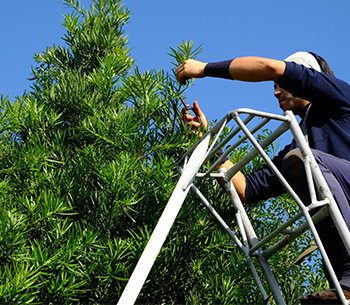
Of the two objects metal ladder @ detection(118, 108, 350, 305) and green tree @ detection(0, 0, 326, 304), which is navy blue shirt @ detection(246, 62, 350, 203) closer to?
metal ladder @ detection(118, 108, 350, 305)

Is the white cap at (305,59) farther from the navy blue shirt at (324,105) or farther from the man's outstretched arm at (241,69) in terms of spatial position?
the man's outstretched arm at (241,69)

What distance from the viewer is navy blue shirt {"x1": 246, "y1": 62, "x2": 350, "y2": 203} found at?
2.61 metres

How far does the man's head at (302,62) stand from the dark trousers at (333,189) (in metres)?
0.61

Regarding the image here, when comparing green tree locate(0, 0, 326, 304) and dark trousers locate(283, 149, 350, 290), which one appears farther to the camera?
green tree locate(0, 0, 326, 304)

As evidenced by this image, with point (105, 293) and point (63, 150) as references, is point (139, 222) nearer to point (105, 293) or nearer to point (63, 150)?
point (105, 293)

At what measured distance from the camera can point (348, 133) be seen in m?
2.70

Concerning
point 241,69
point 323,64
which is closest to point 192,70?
point 241,69

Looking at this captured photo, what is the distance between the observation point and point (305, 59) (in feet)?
9.93

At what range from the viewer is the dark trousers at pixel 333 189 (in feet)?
7.79

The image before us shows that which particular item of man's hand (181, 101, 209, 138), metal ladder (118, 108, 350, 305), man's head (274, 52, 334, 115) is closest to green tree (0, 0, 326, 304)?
man's hand (181, 101, 209, 138)

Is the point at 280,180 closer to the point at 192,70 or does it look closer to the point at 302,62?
the point at 192,70

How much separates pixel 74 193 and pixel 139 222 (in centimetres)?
36

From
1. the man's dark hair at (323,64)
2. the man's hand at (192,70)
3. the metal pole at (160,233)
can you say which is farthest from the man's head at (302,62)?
the metal pole at (160,233)

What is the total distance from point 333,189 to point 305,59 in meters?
0.89
